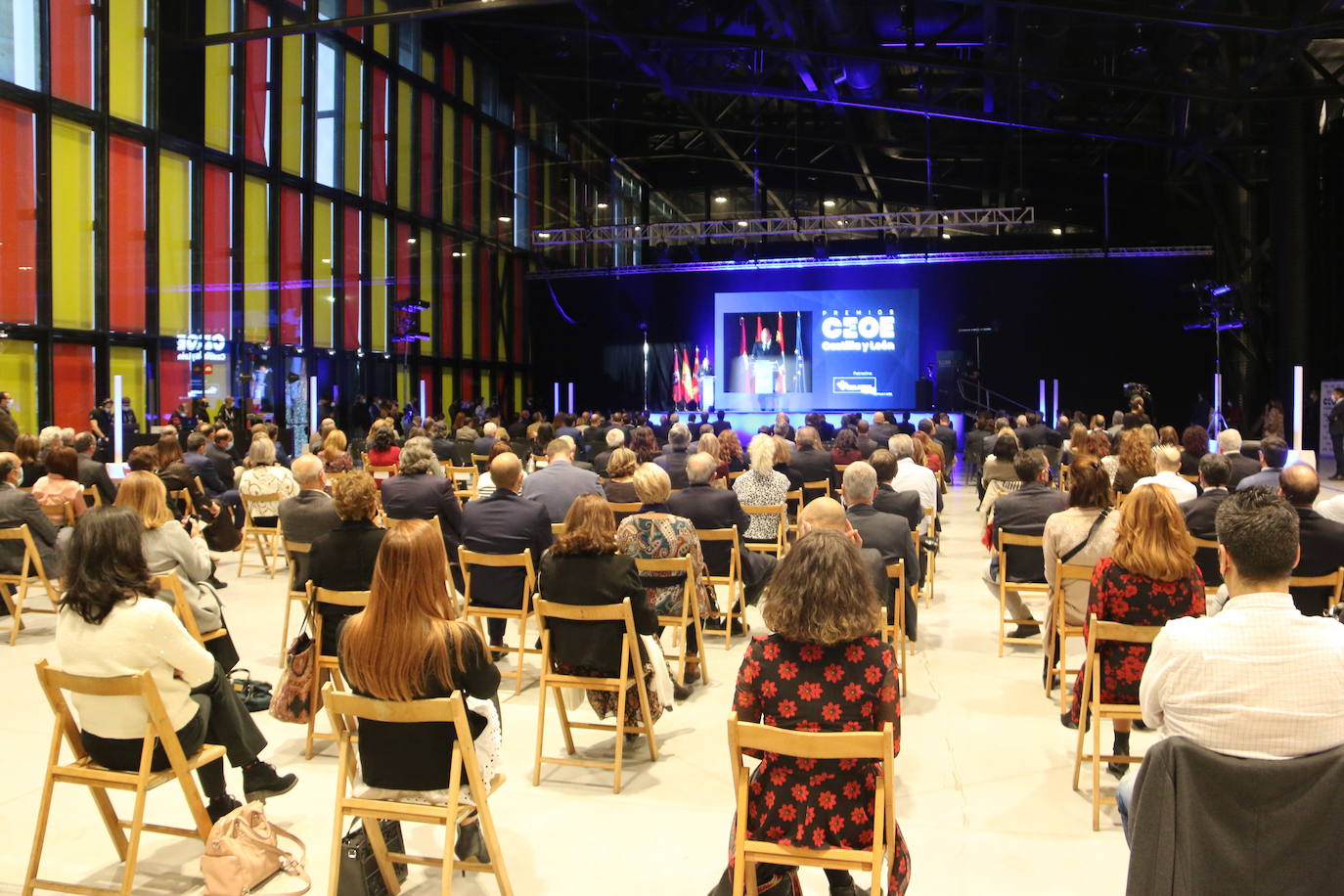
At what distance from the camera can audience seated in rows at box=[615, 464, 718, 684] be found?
5.18 metres

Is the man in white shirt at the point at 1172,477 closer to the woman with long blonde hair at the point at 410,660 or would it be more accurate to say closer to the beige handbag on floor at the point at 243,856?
the woman with long blonde hair at the point at 410,660

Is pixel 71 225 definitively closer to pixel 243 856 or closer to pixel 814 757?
pixel 243 856

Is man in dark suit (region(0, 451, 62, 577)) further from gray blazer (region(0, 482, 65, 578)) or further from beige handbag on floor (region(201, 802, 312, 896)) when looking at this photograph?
beige handbag on floor (region(201, 802, 312, 896))

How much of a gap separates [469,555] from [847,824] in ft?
9.68

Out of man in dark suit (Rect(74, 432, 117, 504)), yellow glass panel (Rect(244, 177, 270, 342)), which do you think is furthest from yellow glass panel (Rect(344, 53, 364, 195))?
man in dark suit (Rect(74, 432, 117, 504))

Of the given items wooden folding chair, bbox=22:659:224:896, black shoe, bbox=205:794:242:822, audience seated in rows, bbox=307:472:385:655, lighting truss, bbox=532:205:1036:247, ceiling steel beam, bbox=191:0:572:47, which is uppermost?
ceiling steel beam, bbox=191:0:572:47

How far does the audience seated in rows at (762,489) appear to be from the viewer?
23.5 feet

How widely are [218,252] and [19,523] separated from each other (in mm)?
9739

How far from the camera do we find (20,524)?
6.51 m

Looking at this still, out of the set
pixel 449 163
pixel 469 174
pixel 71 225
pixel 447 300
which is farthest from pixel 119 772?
pixel 469 174

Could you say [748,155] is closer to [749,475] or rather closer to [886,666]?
[749,475]

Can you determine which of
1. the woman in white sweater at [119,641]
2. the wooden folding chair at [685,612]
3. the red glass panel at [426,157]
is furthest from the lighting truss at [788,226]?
the woman in white sweater at [119,641]

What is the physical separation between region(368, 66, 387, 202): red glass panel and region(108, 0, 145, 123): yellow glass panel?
5.23 meters

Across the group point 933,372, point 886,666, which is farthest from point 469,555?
point 933,372
